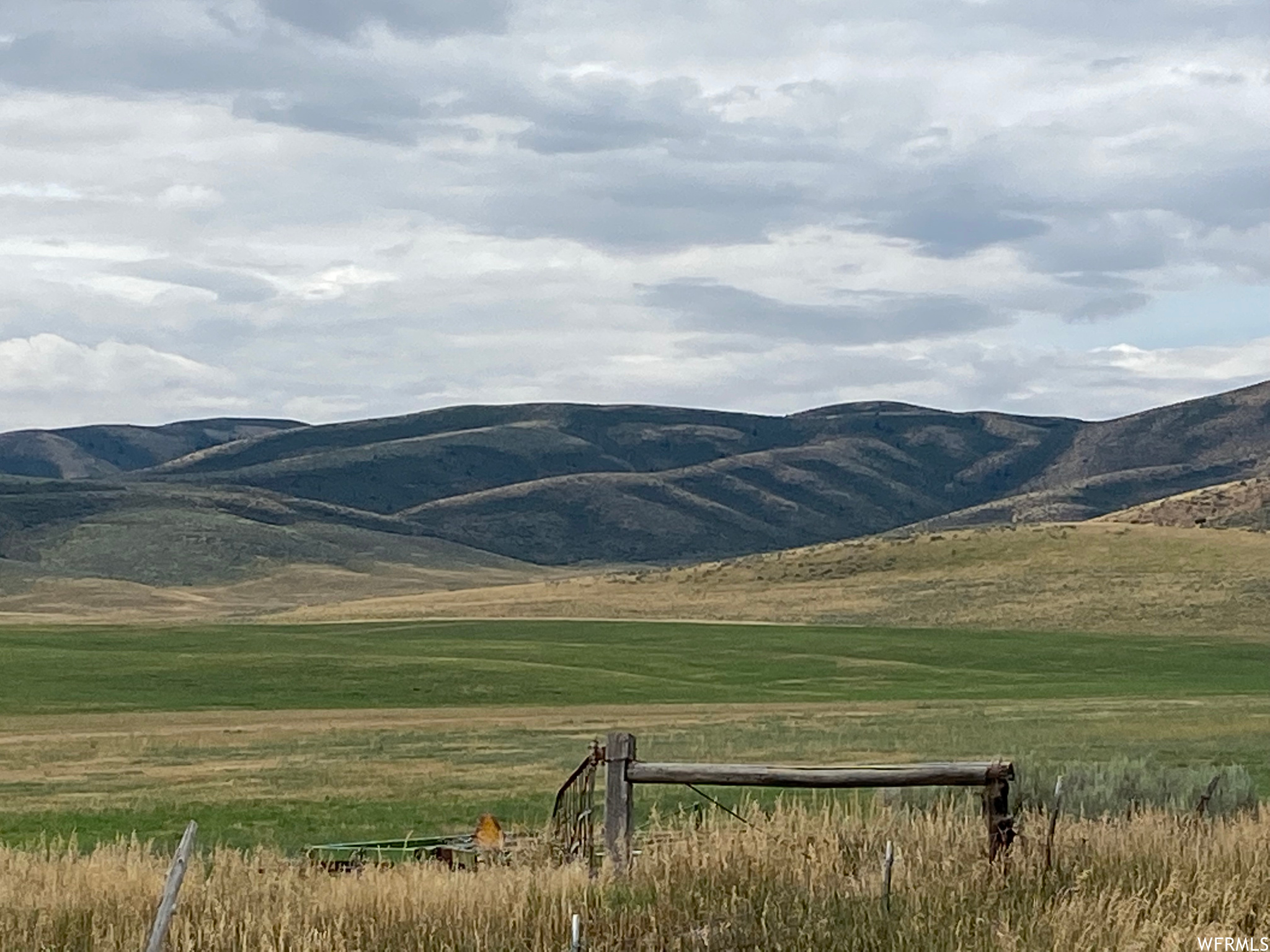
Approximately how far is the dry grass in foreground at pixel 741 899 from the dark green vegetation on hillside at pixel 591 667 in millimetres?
34218

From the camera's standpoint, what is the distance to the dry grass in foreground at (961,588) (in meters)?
76.8

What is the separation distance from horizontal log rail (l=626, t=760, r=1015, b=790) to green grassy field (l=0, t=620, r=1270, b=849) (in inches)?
347

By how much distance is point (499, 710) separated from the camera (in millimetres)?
44438

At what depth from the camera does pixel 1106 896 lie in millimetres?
10359

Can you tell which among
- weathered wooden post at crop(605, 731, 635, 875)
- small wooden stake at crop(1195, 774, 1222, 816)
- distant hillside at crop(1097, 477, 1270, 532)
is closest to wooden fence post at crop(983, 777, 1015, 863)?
weathered wooden post at crop(605, 731, 635, 875)

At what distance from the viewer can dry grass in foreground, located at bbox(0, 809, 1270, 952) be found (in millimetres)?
10031

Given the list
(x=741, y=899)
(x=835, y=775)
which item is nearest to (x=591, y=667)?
(x=835, y=775)

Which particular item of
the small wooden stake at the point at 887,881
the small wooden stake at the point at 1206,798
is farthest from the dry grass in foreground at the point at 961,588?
the small wooden stake at the point at 887,881

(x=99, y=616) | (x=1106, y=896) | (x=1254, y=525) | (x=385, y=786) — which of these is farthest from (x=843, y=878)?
(x=1254, y=525)

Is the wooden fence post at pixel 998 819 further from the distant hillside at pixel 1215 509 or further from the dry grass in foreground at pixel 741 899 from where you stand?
the distant hillside at pixel 1215 509

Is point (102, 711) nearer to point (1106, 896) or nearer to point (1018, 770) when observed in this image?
point (1018, 770)

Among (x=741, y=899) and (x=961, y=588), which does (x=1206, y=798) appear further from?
(x=961, y=588)

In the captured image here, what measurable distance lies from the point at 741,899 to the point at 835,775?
1.11m

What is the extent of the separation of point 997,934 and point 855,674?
46.3m
